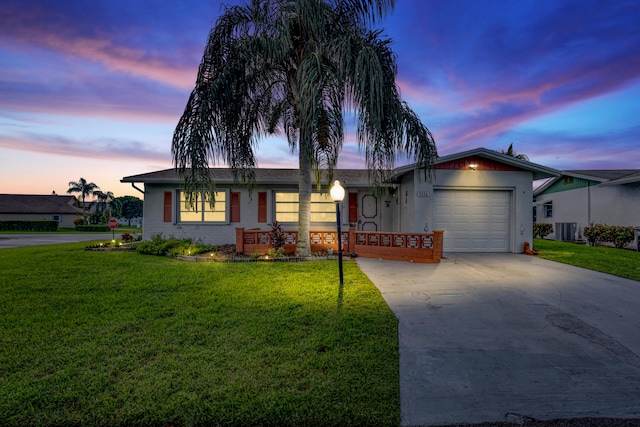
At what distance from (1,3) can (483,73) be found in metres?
14.6

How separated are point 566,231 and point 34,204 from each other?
60501 mm

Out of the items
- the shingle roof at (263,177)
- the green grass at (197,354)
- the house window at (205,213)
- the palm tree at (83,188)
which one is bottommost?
the green grass at (197,354)

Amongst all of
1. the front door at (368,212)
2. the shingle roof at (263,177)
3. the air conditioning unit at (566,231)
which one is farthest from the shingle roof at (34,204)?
the air conditioning unit at (566,231)

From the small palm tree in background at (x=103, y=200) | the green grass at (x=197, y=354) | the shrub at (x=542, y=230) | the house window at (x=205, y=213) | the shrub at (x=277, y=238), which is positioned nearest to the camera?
the green grass at (x=197, y=354)

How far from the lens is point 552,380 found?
2434 millimetres

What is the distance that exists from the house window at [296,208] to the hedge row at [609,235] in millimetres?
12404

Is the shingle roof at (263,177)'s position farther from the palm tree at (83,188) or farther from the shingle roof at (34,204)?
the palm tree at (83,188)

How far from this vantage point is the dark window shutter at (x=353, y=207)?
38.6 ft

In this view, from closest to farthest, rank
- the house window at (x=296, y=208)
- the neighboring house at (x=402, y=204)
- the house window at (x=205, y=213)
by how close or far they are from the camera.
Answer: the neighboring house at (x=402, y=204)
the house window at (x=205, y=213)
the house window at (x=296, y=208)

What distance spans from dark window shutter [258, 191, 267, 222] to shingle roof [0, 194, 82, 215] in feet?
152

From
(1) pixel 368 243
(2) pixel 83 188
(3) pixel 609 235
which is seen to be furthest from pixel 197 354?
(2) pixel 83 188

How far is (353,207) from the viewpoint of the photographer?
465 inches

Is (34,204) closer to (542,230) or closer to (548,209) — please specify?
(542,230)

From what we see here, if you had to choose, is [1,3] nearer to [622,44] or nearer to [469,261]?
[469,261]
